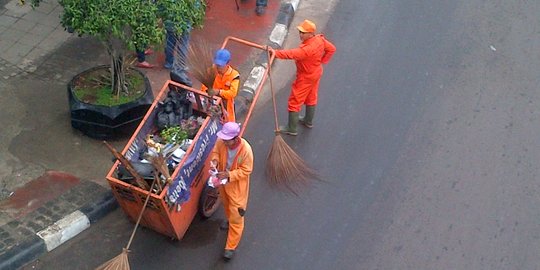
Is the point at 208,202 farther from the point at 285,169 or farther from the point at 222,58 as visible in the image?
the point at 222,58

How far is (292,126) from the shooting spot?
7660mm

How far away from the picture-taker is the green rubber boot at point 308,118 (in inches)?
301

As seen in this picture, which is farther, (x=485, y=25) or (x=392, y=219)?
(x=485, y=25)

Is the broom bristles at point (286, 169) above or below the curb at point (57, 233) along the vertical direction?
above

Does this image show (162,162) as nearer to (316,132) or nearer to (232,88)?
(232,88)

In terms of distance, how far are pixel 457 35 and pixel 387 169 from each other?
10.8ft

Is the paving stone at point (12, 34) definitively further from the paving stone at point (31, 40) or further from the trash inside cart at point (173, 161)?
the trash inside cart at point (173, 161)

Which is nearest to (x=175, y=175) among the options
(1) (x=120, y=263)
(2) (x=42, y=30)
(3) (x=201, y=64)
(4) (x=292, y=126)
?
(1) (x=120, y=263)

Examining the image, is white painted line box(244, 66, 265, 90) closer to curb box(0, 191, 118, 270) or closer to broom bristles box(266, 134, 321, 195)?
broom bristles box(266, 134, 321, 195)

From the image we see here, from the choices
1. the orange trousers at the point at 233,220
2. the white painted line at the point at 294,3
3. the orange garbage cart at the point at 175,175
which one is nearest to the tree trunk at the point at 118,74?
the orange garbage cart at the point at 175,175

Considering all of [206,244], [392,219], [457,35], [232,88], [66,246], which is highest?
[457,35]

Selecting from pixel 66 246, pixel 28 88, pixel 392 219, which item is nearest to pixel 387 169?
pixel 392 219

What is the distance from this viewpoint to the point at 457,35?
9.60 m

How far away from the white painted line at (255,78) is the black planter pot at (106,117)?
1.53m
